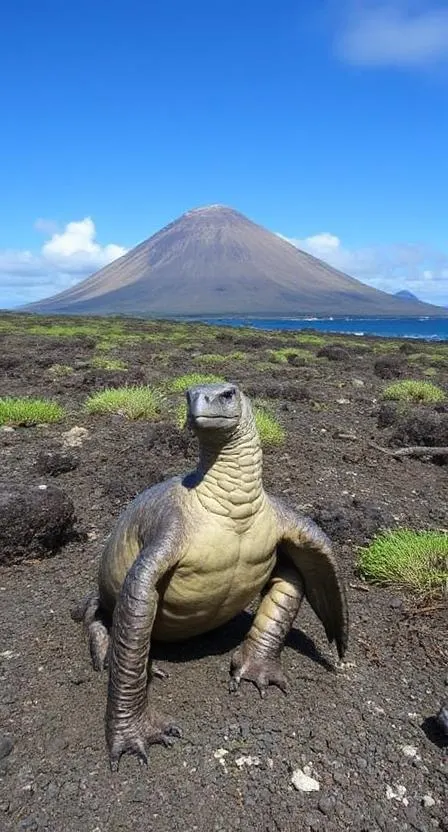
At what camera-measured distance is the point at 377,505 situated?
29.2 ft

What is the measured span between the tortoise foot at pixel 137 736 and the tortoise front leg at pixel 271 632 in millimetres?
716

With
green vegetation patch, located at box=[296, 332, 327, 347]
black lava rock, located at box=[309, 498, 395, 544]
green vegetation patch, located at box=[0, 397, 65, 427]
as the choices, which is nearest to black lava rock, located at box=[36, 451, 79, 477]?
green vegetation patch, located at box=[0, 397, 65, 427]

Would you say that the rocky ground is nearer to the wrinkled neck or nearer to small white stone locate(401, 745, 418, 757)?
small white stone locate(401, 745, 418, 757)

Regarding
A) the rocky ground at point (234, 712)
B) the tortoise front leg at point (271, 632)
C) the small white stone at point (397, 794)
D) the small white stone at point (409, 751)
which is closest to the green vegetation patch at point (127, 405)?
the rocky ground at point (234, 712)

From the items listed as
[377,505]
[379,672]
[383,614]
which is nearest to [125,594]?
[379,672]

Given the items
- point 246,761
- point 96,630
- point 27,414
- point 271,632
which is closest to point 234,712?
point 246,761

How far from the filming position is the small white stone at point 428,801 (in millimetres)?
3758

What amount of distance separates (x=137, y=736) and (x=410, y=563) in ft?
11.3

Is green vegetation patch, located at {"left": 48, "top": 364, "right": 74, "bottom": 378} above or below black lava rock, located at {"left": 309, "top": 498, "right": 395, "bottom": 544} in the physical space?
below

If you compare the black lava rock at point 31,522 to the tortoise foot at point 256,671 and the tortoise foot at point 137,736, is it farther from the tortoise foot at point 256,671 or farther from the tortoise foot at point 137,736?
the tortoise foot at point 137,736

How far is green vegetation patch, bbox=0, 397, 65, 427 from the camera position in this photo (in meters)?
13.0

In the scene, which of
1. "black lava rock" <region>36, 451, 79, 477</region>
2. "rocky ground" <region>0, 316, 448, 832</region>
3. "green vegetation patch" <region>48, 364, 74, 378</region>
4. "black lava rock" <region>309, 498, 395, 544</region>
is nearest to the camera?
"rocky ground" <region>0, 316, 448, 832</region>

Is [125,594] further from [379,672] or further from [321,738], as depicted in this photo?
[379,672]

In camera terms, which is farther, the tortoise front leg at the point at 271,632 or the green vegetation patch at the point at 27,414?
the green vegetation patch at the point at 27,414
